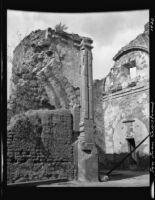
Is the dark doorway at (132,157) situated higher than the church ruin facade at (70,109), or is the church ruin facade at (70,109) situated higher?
A: the church ruin facade at (70,109)

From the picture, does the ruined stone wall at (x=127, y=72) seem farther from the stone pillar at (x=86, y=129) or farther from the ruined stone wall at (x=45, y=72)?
the stone pillar at (x=86, y=129)

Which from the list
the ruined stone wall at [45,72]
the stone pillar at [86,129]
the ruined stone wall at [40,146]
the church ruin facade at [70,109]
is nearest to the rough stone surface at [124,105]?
the church ruin facade at [70,109]

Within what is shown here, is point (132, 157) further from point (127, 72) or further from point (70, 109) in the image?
point (70, 109)

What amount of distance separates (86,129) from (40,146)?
135 centimetres

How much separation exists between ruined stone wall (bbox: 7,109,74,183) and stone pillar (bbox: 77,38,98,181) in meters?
0.30

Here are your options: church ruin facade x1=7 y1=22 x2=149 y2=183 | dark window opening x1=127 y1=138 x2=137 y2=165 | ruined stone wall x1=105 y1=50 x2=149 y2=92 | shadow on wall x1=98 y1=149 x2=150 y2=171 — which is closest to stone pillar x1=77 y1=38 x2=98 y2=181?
church ruin facade x1=7 y1=22 x2=149 y2=183

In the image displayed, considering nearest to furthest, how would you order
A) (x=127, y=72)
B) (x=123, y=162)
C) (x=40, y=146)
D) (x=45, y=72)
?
(x=40, y=146) < (x=45, y=72) < (x=123, y=162) < (x=127, y=72)

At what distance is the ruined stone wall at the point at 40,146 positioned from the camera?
704 cm

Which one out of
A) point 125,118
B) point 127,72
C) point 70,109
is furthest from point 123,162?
point 70,109

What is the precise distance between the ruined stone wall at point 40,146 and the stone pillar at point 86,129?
305mm

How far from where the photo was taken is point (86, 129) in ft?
26.6

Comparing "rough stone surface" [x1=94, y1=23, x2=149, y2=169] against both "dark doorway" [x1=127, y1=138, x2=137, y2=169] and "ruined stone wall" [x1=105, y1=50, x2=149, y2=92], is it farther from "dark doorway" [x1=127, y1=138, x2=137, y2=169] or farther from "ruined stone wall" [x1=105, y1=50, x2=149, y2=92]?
"dark doorway" [x1=127, y1=138, x2=137, y2=169]

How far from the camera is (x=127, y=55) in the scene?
46.3ft
